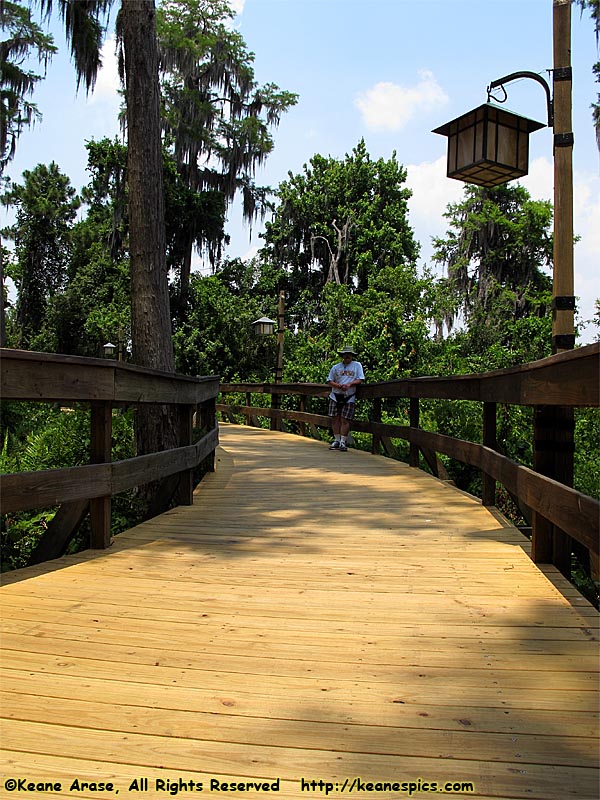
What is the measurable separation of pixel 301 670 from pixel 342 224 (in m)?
30.3

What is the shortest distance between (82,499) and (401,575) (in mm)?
1694

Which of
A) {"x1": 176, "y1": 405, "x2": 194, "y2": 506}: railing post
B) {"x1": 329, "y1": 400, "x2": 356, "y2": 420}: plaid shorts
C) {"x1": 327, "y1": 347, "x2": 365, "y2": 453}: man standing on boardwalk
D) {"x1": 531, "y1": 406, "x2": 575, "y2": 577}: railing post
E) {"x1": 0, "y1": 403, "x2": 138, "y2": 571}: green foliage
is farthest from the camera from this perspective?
{"x1": 329, "y1": 400, "x2": 356, "y2": 420}: plaid shorts

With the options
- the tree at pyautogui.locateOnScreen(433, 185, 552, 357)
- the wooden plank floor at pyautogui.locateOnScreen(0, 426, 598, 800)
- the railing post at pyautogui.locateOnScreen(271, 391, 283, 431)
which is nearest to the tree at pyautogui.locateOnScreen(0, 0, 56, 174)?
the railing post at pyautogui.locateOnScreen(271, 391, 283, 431)

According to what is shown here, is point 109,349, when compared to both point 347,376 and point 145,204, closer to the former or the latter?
point 347,376

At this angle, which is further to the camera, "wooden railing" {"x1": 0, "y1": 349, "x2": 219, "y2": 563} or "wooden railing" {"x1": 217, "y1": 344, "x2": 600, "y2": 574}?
"wooden railing" {"x1": 0, "y1": 349, "x2": 219, "y2": 563}

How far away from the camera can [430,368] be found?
20688 millimetres

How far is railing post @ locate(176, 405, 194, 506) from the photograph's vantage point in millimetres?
5906

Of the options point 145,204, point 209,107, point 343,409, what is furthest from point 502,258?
point 145,204

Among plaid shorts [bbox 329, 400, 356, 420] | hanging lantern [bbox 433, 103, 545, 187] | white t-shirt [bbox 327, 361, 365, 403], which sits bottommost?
plaid shorts [bbox 329, 400, 356, 420]

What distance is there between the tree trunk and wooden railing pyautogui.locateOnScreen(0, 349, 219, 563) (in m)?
2.37

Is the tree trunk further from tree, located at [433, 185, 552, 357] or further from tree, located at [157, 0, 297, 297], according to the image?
tree, located at [433, 185, 552, 357]

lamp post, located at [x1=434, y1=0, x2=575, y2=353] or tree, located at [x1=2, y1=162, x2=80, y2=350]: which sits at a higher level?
tree, located at [x1=2, y1=162, x2=80, y2=350]

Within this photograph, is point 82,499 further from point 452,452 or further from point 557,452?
point 452,452

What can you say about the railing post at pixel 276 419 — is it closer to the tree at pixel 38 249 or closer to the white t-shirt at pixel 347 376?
the white t-shirt at pixel 347 376
